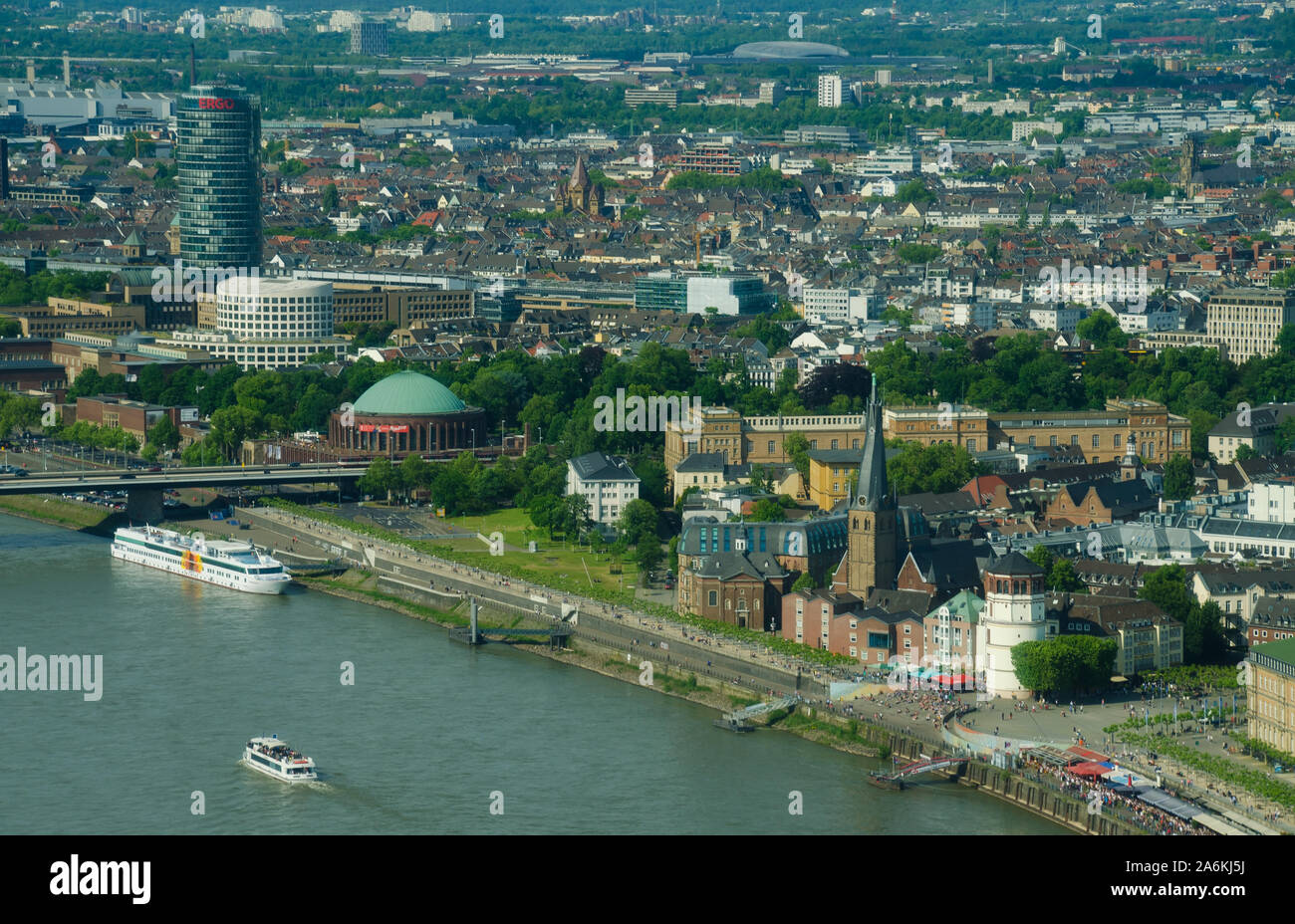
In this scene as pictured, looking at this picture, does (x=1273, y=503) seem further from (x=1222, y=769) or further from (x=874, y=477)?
(x=1222, y=769)

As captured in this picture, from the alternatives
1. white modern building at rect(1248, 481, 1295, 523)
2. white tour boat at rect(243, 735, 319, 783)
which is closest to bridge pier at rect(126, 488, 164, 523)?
white tour boat at rect(243, 735, 319, 783)

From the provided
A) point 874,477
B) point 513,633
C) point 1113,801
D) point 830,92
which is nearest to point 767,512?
point 874,477

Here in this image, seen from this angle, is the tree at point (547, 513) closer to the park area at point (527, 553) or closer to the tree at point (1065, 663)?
the park area at point (527, 553)

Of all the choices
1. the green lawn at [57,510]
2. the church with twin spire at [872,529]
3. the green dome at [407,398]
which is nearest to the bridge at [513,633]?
the church with twin spire at [872,529]

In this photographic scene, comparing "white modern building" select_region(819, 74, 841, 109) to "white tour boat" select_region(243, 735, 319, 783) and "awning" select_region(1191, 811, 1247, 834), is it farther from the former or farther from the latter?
"awning" select_region(1191, 811, 1247, 834)

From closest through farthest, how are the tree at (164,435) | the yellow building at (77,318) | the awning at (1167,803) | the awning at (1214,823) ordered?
the awning at (1214,823) < the awning at (1167,803) < the tree at (164,435) < the yellow building at (77,318)

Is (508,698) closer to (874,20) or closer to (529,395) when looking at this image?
(529,395)

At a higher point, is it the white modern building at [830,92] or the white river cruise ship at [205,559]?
the white modern building at [830,92]
